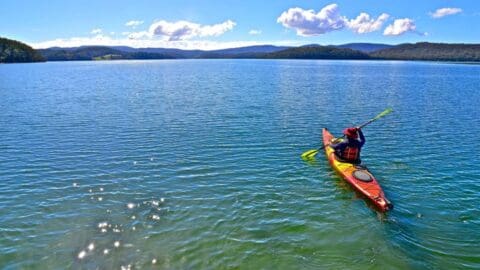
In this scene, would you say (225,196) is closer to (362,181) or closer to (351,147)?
(362,181)

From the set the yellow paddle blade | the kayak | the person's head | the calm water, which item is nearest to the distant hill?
the calm water

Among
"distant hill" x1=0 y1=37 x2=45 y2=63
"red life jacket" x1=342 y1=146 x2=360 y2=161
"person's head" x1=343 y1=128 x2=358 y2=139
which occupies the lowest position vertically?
"red life jacket" x1=342 y1=146 x2=360 y2=161

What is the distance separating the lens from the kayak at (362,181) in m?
17.4

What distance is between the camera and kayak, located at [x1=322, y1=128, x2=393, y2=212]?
1739cm

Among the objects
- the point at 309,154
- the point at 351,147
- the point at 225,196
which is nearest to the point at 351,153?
the point at 351,147

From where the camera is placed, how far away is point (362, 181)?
19.4m

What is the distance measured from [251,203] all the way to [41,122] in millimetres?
26128

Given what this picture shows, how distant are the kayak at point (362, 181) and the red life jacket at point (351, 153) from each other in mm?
443

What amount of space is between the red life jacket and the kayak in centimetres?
44

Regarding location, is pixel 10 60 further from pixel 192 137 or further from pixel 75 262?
pixel 75 262

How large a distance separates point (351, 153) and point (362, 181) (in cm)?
295

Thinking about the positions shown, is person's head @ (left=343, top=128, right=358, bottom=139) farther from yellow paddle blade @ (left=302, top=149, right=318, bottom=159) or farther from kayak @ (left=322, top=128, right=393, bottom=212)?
yellow paddle blade @ (left=302, top=149, right=318, bottom=159)

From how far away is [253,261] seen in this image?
1338 cm

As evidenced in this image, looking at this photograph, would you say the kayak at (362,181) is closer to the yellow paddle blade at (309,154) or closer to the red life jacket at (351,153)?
the red life jacket at (351,153)
